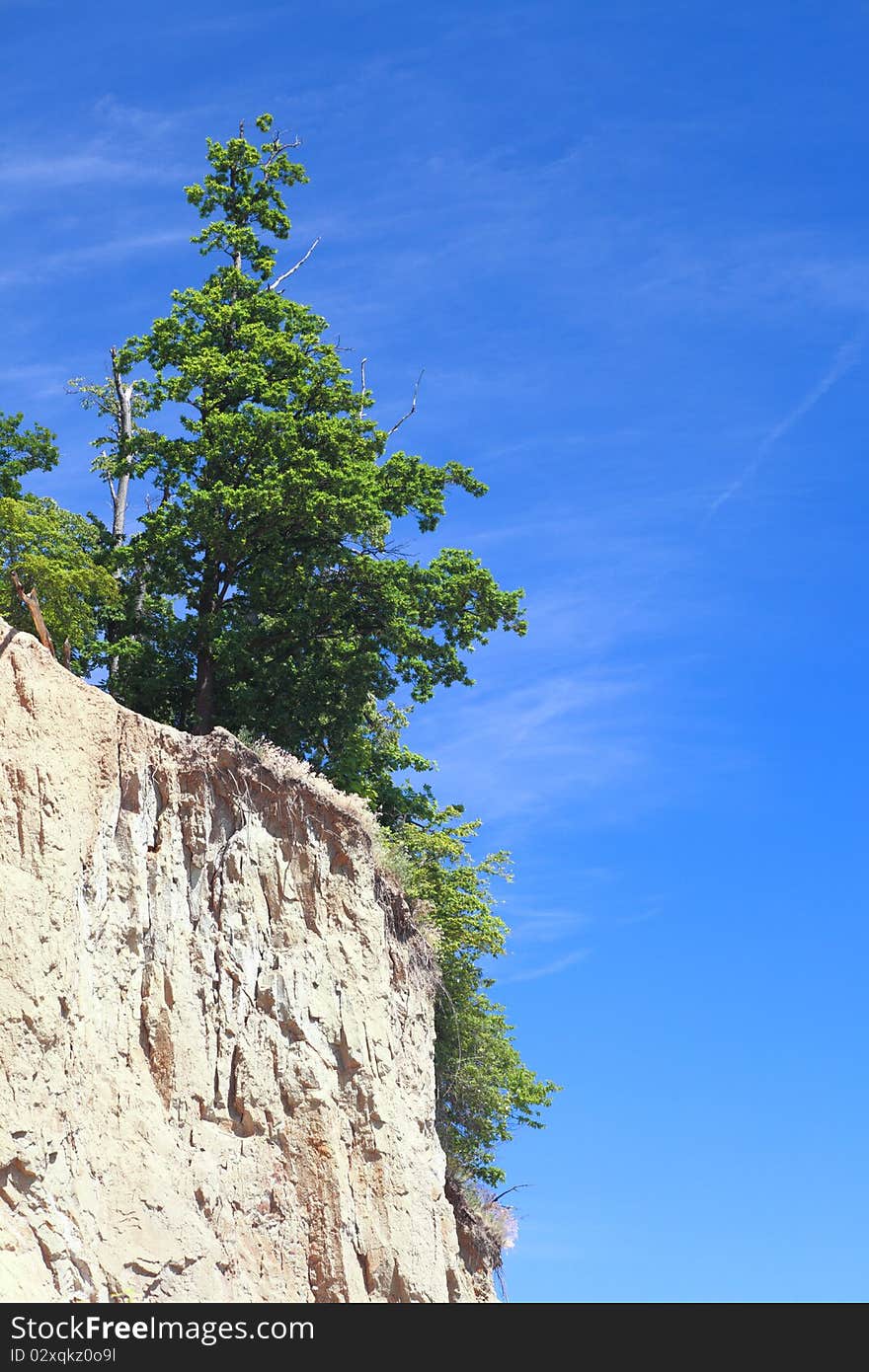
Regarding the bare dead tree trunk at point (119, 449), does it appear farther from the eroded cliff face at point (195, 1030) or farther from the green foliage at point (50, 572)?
the eroded cliff face at point (195, 1030)

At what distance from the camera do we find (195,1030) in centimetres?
2316

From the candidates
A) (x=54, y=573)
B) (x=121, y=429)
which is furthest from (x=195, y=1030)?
(x=121, y=429)

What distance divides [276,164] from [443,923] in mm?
16992

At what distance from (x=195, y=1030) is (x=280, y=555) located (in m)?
11.9

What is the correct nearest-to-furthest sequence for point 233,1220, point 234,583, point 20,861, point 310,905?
1. point 20,861
2. point 233,1220
3. point 310,905
4. point 234,583

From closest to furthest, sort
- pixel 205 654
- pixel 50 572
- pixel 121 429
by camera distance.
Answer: pixel 50 572 → pixel 205 654 → pixel 121 429

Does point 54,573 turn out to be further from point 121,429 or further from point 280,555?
point 121,429

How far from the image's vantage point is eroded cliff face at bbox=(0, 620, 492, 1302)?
20.2 metres

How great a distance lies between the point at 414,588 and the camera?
1319 inches

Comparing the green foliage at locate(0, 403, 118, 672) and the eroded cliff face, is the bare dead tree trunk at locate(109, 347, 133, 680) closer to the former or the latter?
the green foliage at locate(0, 403, 118, 672)

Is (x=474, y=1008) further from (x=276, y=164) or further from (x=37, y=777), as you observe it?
(x=276, y=164)

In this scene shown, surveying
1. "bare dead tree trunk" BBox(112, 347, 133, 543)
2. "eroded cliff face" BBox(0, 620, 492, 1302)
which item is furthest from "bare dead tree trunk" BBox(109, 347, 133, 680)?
"eroded cliff face" BBox(0, 620, 492, 1302)
